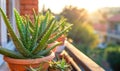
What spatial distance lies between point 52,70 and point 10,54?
1.53 ft

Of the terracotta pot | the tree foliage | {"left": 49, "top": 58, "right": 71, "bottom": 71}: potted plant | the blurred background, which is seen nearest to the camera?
the terracotta pot

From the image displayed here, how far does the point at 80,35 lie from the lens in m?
13.1

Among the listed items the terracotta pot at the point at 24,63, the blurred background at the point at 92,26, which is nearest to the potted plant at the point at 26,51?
the terracotta pot at the point at 24,63

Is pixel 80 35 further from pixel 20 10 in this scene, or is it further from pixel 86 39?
pixel 20 10

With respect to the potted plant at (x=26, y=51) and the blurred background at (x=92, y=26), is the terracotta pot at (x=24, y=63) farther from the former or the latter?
the blurred background at (x=92, y=26)

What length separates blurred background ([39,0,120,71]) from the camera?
24.4ft

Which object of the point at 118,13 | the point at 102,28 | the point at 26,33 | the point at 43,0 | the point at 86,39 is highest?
the point at 26,33

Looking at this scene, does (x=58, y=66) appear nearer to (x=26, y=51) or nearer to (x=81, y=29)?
(x=26, y=51)

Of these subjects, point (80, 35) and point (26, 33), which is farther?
point (80, 35)

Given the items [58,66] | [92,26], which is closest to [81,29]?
[92,26]

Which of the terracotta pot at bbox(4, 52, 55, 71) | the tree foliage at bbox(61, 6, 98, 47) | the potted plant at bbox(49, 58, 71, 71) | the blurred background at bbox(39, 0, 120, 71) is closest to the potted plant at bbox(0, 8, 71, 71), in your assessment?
the terracotta pot at bbox(4, 52, 55, 71)

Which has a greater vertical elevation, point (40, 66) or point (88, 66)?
point (40, 66)

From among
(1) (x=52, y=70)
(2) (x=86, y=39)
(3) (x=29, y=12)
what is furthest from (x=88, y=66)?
(2) (x=86, y=39)

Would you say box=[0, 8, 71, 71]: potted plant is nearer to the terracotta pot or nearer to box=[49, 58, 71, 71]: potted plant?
the terracotta pot
